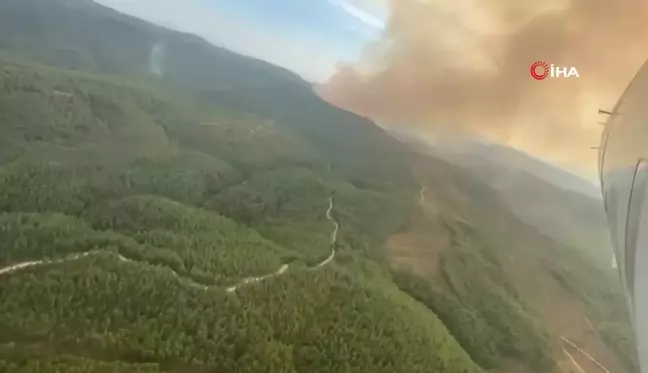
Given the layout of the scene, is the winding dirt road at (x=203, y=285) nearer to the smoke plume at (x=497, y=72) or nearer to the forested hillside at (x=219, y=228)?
the forested hillside at (x=219, y=228)

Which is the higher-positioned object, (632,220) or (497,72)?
(497,72)

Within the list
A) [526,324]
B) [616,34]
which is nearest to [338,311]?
[526,324]

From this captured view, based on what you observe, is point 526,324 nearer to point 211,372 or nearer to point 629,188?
point 629,188

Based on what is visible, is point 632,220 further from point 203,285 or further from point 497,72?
point 203,285

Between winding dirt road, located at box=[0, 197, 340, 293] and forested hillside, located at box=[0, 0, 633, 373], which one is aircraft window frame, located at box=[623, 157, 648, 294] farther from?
winding dirt road, located at box=[0, 197, 340, 293]

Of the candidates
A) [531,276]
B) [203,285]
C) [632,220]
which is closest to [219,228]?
[203,285]

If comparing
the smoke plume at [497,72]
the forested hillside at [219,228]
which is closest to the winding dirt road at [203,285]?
the forested hillside at [219,228]

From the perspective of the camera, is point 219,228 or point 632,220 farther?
point 632,220
